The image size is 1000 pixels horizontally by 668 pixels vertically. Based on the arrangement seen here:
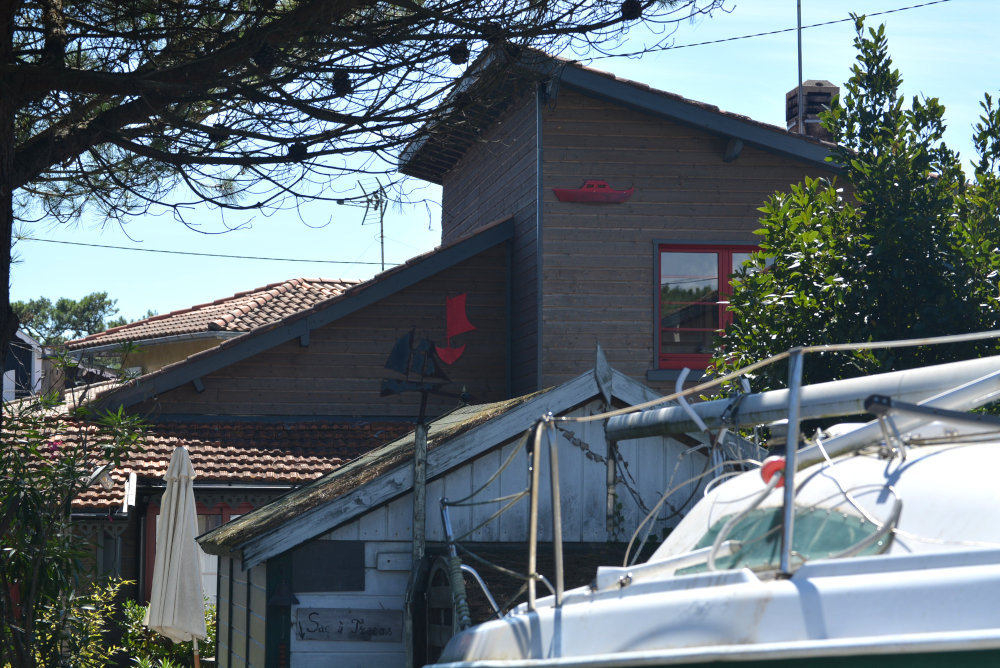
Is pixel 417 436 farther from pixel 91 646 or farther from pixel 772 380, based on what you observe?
pixel 91 646

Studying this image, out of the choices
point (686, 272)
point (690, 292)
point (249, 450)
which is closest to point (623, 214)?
point (686, 272)

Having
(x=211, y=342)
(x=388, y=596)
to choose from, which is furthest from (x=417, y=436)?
(x=211, y=342)

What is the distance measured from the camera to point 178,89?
882 centimetres

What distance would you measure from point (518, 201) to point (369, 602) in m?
11.4

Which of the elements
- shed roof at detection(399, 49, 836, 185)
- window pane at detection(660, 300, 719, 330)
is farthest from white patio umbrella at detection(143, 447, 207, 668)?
window pane at detection(660, 300, 719, 330)

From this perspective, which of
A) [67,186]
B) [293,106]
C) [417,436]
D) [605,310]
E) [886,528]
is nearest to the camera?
[886,528]

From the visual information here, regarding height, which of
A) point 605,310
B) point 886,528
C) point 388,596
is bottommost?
point 388,596

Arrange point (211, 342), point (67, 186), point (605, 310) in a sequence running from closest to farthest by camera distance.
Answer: point (67, 186)
point (605, 310)
point (211, 342)

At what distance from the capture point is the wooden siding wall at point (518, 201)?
18.2 metres

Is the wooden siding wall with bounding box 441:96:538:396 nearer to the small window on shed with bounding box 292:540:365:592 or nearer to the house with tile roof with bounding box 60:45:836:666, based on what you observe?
the house with tile roof with bounding box 60:45:836:666

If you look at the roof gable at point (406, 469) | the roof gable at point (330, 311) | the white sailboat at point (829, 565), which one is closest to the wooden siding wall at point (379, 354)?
the roof gable at point (330, 311)

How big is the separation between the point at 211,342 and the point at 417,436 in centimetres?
1999

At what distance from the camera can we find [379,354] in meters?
19.9

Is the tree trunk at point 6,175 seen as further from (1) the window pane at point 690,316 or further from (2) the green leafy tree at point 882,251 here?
(1) the window pane at point 690,316
